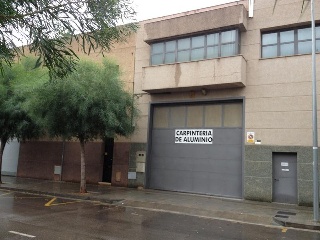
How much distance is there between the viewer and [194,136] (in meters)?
16.7

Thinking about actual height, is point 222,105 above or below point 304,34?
below

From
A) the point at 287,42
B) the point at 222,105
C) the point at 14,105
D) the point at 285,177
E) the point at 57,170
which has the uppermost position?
the point at 287,42

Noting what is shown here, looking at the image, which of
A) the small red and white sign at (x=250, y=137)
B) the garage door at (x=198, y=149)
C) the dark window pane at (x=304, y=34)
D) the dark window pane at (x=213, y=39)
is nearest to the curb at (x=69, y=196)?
the garage door at (x=198, y=149)

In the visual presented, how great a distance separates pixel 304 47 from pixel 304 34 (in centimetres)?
61

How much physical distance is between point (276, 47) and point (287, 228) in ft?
28.9

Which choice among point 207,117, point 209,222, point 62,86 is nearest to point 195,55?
point 207,117

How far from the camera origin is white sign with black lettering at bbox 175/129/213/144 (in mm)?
16344

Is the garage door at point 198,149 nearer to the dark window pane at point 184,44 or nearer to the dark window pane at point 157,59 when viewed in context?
the dark window pane at point 157,59

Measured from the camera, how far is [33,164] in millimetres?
22281

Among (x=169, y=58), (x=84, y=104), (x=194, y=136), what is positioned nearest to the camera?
(x=84, y=104)

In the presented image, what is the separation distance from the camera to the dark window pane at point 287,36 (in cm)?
1486

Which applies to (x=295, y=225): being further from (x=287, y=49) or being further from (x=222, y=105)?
(x=287, y=49)

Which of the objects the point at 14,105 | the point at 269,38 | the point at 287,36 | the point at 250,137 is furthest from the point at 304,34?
the point at 14,105

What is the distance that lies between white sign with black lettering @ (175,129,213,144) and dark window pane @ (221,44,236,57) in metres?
3.85
